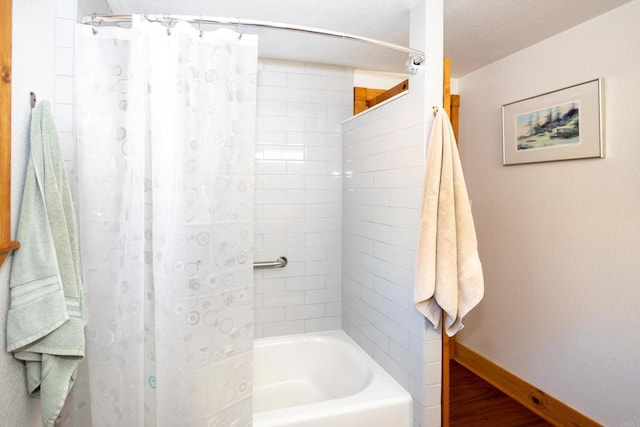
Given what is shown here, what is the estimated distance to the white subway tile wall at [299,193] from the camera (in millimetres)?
2389

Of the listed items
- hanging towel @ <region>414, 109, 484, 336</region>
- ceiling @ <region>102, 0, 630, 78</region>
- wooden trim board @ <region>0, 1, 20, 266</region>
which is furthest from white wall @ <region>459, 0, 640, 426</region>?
wooden trim board @ <region>0, 1, 20, 266</region>

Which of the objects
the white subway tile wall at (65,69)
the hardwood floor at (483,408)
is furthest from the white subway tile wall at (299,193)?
the white subway tile wall at (65,69)

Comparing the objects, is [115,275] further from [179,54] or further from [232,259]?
[179,54]

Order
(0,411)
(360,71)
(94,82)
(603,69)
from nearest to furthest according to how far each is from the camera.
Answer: (0,411) → (94,82) → (603,69) → (360,71)

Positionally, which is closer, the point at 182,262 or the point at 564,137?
the point at 182,262

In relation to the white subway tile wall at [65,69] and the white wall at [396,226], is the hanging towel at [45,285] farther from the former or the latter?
the white wall at [396,226]

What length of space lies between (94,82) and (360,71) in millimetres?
1933

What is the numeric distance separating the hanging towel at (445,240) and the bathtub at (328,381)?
1.76 feet

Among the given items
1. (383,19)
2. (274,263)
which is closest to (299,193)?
(274,263)

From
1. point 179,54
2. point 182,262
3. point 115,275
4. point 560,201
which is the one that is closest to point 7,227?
point 115,275

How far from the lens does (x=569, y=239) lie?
78.1 inches

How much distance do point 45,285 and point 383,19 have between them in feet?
6.38

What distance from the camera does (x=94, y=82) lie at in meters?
1.23

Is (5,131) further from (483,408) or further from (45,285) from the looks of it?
(483,408)
